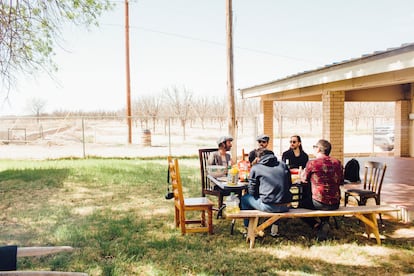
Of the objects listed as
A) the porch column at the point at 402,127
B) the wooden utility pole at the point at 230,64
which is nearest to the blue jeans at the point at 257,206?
the wooden utility pole at the point at 230,64

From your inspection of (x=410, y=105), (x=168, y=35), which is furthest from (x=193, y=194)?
(x=168, y=35)

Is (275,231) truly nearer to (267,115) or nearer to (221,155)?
(221,155)

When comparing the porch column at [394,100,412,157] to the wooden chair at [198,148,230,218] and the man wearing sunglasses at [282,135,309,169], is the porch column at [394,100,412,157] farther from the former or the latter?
the wooden chair at [198,148,230,218]

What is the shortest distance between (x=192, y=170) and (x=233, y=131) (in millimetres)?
2286

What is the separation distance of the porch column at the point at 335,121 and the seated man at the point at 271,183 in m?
4.13

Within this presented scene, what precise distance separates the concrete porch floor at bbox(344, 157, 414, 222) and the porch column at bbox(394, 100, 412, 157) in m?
1.98

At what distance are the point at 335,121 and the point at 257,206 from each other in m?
4.37

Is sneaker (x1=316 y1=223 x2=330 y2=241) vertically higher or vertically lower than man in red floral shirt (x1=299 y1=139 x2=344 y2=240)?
lower

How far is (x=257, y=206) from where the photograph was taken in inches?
178

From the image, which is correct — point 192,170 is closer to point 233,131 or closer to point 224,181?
point 233,131

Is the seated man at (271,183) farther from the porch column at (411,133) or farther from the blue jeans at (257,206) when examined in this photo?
the porch column at (411,133)

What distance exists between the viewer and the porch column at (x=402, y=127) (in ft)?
39.6

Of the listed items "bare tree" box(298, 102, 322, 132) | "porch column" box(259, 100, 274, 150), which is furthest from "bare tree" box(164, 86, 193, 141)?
"porch column" box(259, 100, 274, 150)

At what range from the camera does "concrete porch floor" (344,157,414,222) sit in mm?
5375
